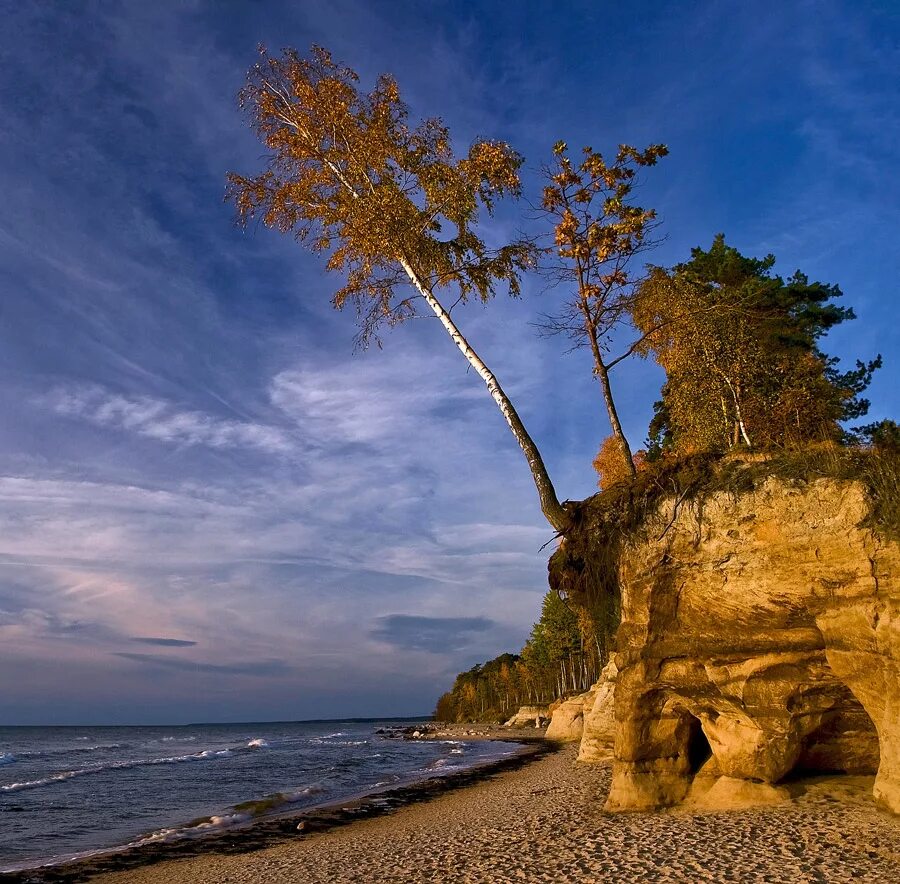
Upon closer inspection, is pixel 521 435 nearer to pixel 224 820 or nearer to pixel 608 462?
pixel 224 820

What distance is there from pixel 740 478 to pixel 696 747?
610cm

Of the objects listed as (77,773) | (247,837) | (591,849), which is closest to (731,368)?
(591,849)

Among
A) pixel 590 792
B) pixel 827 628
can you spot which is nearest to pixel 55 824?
pixel 590 792

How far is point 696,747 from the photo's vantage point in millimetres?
13133

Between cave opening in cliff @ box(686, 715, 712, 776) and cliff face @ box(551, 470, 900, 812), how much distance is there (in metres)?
0.04

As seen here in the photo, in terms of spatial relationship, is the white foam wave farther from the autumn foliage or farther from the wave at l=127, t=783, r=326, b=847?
the autumn foliage

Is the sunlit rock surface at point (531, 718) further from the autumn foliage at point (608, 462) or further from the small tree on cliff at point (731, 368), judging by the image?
the small tree on cliff at point (731, 368)

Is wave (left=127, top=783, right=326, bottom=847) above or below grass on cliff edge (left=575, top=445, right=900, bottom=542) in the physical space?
below

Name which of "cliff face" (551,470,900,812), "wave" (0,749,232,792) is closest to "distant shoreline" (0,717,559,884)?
"cliff face" (551,470,900,812)

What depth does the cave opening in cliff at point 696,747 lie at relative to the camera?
12.8m

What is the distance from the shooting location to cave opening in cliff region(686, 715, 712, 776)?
1277 cm

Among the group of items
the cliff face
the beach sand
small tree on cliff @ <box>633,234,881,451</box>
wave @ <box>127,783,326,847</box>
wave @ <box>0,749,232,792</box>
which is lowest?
wave @ <box>0,749,232,792</box>

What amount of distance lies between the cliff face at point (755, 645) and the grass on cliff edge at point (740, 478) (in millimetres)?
157

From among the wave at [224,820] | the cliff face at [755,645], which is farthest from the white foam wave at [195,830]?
the cliff face at [755,645]
